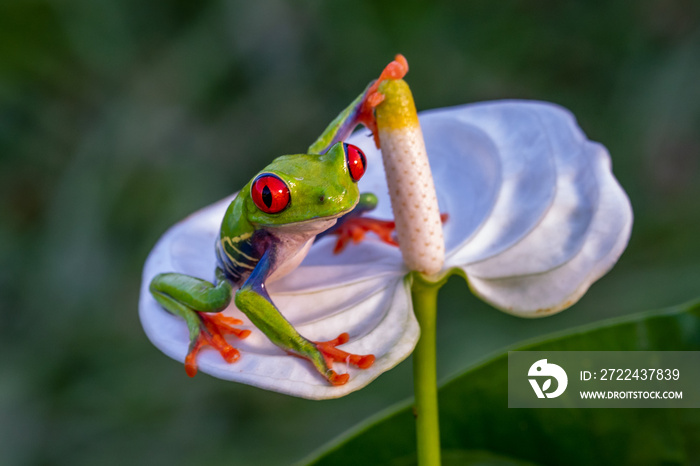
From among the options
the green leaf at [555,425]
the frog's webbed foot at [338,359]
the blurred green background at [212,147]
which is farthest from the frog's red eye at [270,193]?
the blurred green background at [212,147]

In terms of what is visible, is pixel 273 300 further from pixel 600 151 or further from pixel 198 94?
pixel 198 94

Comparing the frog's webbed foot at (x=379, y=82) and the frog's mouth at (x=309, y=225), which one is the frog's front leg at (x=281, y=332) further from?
the frog's webbed foot at (x=379, y=82)

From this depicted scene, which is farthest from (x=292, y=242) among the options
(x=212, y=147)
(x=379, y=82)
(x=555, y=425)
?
(x=212, y=147)

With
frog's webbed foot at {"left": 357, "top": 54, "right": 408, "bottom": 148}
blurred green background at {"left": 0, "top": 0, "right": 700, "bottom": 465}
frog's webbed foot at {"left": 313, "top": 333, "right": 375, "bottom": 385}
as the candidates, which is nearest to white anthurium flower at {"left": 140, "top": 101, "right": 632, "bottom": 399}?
frog's webbed foot at {"left": 313, "top": 333, "right": 375, "bottom": 385}

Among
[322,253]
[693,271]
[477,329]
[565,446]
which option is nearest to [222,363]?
[322,253]

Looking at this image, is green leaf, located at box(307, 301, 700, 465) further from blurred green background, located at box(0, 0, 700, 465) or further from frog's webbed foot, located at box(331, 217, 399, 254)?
blurred green background, located at box(0, 0, 700, 465)
